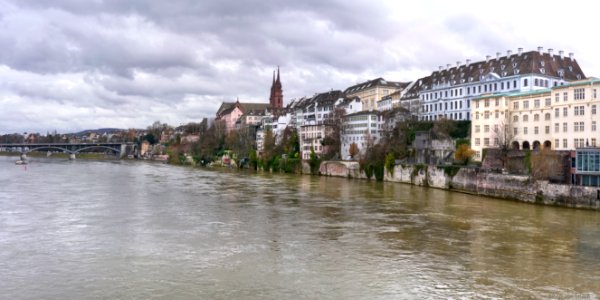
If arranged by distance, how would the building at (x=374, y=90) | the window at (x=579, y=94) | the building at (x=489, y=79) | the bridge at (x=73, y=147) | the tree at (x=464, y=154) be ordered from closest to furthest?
the window at (x=579, y=94) → the tree at (x=464, y=154) → the building at (x=489, y=79) → the building at (x=374, y=90) → the bridge at (x=73, y=147)

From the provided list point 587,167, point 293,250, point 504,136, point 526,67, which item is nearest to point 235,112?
point 526,67

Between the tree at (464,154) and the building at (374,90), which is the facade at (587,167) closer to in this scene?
the tree at (464,154)

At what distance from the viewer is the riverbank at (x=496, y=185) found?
99.4ft

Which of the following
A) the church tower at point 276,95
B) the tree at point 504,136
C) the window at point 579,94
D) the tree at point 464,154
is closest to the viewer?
the window at point 579,94

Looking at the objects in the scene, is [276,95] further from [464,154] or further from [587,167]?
[587,167]

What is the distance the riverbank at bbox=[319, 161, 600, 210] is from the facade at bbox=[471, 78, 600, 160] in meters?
4.69

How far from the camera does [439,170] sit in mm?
43031

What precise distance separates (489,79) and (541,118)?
38.4ft

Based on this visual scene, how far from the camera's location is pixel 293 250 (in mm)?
18172

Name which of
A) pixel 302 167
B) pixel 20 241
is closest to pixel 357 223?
pixel 20 241

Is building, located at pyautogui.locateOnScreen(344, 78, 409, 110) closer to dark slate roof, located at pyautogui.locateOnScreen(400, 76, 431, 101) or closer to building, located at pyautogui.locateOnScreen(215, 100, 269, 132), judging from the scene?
Answer: dark slate roof, located at pyautogui.locateOnScreen(400, 76, 431, 101)

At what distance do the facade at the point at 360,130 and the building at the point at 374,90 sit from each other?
10.4m

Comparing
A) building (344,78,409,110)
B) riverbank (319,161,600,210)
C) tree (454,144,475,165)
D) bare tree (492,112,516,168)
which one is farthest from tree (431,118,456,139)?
building (344,78,409,110)

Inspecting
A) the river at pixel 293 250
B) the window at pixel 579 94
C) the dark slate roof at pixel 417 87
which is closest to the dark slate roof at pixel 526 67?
the dark slate roof at pixel 417 87
